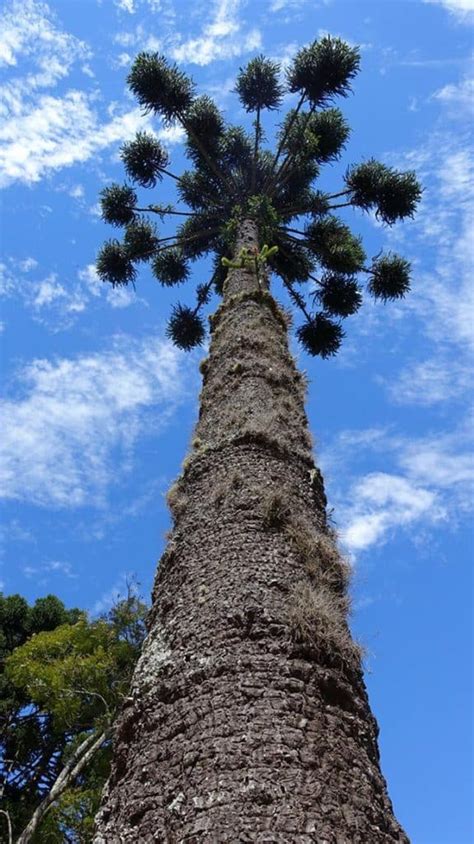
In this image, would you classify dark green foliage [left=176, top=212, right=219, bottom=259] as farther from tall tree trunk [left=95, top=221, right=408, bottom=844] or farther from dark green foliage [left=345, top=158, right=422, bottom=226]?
tall tree trunk [left=95, top=221, right=408, bottom=844]

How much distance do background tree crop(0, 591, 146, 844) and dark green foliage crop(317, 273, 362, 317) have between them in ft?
21.7

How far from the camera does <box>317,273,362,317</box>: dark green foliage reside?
13.0 meters

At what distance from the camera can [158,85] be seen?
12.4 metres

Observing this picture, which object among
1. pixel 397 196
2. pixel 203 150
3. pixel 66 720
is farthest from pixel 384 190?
pixel 66 720

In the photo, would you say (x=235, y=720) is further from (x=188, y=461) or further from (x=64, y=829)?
(x=64, y=829)

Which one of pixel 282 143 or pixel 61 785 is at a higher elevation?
pixel 282 143

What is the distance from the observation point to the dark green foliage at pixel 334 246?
1243cm

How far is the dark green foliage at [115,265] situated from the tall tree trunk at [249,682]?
9.10m

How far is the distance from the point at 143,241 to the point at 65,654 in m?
7.92

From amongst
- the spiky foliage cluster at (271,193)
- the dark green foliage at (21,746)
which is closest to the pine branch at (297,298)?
the spiky foliage cluster at (271,193)

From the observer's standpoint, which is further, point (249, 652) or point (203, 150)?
point (203, 150)

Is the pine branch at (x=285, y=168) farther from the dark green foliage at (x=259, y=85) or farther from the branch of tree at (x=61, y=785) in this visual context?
the branch of tree at (x=61, y=785)

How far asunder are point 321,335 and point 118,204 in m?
4.89

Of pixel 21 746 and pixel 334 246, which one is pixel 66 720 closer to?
pixel 21 746
